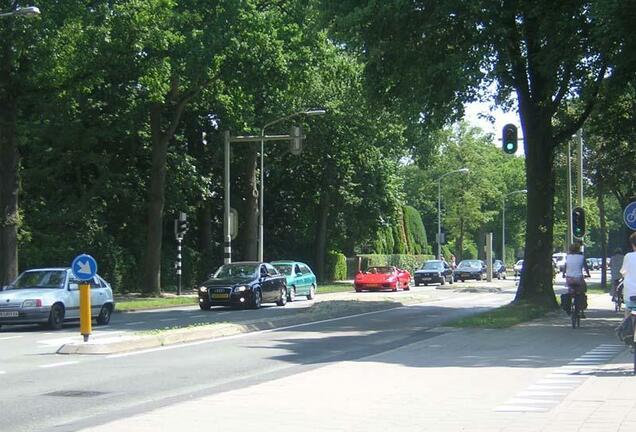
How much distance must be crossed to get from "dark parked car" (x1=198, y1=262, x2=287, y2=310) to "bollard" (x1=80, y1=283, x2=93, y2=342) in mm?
12048

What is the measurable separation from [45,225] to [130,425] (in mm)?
31457

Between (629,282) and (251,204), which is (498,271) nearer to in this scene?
(251,204)

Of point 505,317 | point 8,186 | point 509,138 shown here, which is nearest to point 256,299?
point 8,186

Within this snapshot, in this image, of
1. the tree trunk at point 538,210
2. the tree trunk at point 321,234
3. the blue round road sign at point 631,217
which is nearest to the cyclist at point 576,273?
the blue round road sign at point 631,217

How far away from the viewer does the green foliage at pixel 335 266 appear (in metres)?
60.0

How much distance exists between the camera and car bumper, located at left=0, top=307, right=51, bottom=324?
20.1m

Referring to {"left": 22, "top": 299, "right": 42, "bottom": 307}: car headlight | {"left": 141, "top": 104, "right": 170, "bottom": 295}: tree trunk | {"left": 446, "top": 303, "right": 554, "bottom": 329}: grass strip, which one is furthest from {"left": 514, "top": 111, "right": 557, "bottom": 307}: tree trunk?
{"left": 141, "top": 104, "right": 170, "bottom": 295}: tree trunk

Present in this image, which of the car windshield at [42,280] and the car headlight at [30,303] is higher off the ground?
the car windshield at [42,280]

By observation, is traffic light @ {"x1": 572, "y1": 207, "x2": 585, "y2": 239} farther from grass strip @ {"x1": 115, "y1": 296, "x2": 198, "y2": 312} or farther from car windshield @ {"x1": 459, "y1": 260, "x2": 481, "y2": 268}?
car windshield @ {"x1": 459, "y1": 260, "x2": 481, "y2": 268}

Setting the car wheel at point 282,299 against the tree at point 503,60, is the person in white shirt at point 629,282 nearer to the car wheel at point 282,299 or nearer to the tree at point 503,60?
the tree at point 503,60

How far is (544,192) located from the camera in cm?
2455

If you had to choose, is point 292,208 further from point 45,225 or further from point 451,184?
point 451,184

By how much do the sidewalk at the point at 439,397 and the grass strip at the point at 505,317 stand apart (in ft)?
12.9

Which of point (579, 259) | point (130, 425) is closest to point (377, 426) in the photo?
point (130, 425)
